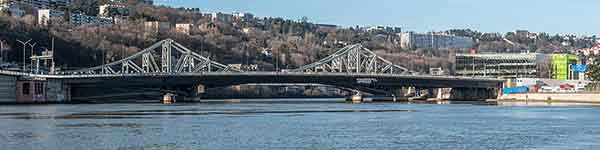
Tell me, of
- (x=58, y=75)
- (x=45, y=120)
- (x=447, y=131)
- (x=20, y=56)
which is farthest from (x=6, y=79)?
(x=447, y=131)

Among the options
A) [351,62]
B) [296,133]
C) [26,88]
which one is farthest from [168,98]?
[296,133]

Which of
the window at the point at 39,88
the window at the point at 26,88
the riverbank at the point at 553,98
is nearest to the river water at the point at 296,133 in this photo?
the window at the point at 26,88

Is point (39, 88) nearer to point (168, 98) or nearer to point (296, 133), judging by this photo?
point (168, 98)

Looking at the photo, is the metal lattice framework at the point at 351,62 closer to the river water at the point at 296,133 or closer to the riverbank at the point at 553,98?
the riverbank at the point at 553,98

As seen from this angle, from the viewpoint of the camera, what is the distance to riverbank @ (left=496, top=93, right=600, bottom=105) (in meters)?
143

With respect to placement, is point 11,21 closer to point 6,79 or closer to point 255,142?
point 6,79

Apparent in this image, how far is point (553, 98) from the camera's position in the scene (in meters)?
151

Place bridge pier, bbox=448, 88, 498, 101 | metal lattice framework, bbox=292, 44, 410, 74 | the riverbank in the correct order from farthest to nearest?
metal lattice framework, bbox=292, 44, 410, 74 → bridge pier, bbox=448, 88, 498, 101 → the riverbank

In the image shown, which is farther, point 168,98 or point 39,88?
point 168,98

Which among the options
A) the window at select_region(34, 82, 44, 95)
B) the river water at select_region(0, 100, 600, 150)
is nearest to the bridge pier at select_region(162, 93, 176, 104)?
the window at select_region(34, 82, 44, 95)

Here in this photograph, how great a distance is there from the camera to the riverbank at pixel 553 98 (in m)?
143

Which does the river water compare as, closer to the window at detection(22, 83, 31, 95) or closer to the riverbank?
the window at detection(22, 83, 31, 95)

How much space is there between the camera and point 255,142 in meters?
53.8

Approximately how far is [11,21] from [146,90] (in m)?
41.7
